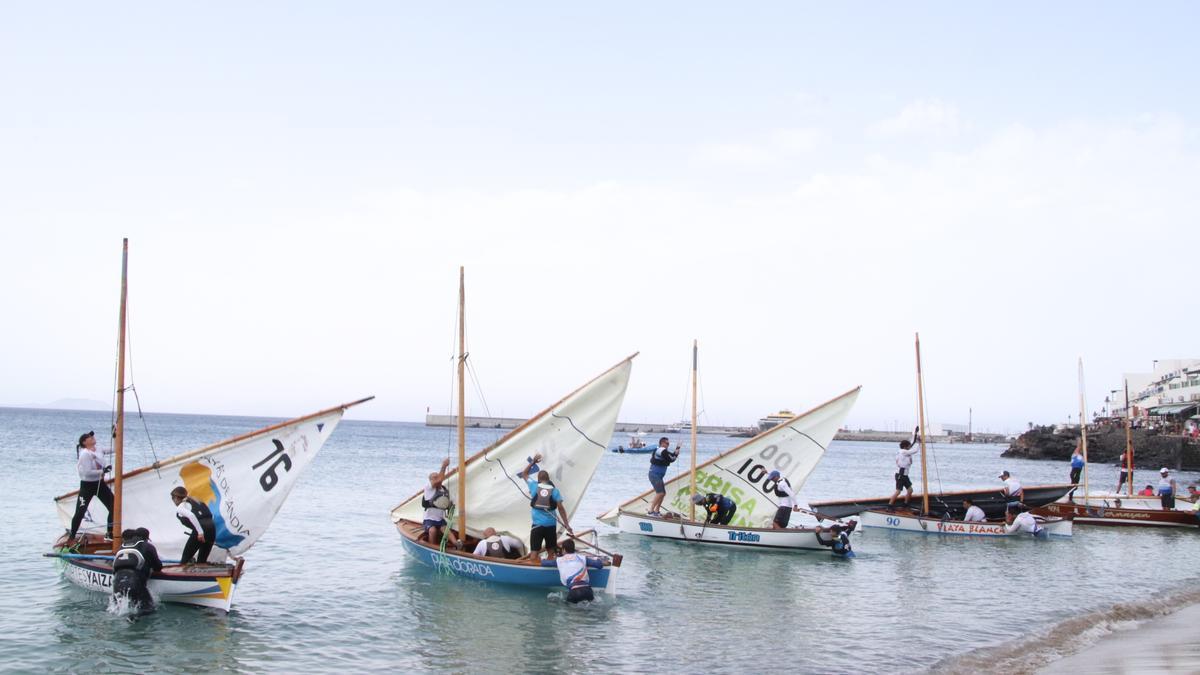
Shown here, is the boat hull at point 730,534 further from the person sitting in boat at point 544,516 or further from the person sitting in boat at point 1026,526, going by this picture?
the person sitting in boat at point 1026,526

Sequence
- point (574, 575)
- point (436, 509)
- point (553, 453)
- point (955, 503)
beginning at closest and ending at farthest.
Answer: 1. point (574, 575)
2. point (553, 453)
3. point (436, 509)
4. point (955, 503)

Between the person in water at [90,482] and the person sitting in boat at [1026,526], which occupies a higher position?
the person in water at [90,482]

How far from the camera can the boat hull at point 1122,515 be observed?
100ft

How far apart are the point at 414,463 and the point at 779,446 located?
5093 cm

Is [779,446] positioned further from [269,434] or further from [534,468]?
[269,434]

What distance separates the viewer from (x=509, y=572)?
17.0 metres

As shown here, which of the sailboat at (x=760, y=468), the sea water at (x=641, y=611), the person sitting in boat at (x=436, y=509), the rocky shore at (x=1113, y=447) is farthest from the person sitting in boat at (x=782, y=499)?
the rocky shore at (x=1113, y=447)

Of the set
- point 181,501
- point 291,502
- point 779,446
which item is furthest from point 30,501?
point 779,446

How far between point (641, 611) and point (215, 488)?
26.0 feet

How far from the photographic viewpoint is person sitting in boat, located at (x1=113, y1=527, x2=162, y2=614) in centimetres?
1426

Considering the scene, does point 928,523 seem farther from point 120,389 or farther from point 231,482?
point 120,389

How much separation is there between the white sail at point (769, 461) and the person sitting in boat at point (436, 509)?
8.89 m

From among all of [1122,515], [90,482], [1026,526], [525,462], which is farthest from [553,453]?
[1122,515]

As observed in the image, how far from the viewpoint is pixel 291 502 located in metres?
34.8
